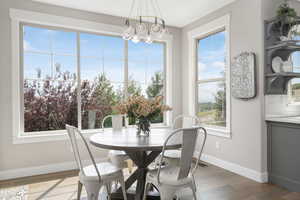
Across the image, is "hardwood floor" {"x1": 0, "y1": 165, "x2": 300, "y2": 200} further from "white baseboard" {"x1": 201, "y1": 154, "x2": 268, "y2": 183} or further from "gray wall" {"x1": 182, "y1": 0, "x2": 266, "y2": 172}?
"gray wall" {"x1": 182, "y1": 0, "x2": 266, "y2": 172}

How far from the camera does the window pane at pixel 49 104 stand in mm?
3408

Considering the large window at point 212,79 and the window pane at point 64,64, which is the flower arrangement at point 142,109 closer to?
the large window at point 212,79

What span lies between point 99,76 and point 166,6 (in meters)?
1.74

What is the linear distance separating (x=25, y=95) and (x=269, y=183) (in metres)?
3.95

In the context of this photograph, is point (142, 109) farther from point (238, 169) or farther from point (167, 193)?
point (238, 169)

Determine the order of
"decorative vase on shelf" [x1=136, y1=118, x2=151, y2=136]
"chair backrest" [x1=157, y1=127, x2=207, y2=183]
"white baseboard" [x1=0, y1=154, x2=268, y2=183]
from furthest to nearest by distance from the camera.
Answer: "white baseboard" [x1=0, y1=154, x2=268, y2=183]
"decorative vase on shelf" [x1=136, y1=118, x2=151, y2=136]
"chair backrest" [x1=157, y1=127, x2=207, y2=183]

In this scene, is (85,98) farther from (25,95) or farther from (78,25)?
(78,25)

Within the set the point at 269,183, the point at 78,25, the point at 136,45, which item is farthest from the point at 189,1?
the point at 269,183

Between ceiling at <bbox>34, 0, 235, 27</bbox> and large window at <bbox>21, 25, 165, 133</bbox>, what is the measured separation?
18.3 inches

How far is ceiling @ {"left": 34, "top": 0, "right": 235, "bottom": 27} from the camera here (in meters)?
3.35

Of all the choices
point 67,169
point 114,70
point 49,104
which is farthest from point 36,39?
point 67,169

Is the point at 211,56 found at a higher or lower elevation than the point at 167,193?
higher

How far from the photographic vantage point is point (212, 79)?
3953 mm

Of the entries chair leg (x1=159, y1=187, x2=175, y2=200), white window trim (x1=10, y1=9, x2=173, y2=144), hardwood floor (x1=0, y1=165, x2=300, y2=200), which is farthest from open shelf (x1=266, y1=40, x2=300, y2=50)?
chair leg (x1=159, y1=187, x2=175, y2=200)
